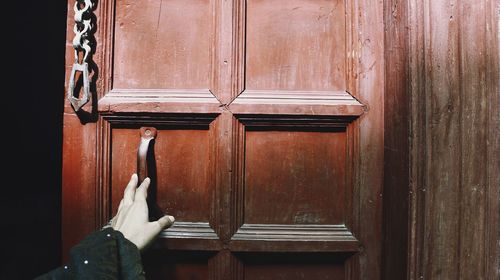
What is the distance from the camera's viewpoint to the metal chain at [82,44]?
0.66 meters

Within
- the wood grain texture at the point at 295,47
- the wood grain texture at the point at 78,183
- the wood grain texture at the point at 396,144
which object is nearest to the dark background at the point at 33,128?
the wood grain texture at the point at 78,183

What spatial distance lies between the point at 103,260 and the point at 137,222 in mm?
83

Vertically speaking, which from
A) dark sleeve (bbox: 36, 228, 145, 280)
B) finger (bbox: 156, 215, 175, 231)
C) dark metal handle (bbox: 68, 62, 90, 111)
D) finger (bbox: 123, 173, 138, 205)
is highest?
dark metal handle (bbox: 68, 62, 90, 111)

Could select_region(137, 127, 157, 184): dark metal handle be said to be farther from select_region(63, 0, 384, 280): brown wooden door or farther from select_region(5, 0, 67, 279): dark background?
select_region(5, 0, 67, 279): dark background

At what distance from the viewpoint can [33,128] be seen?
59.4 inches

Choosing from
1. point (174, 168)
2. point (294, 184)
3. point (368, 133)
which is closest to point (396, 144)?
point (368, 133)

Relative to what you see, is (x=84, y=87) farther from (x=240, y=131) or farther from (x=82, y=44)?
(x=240, y=131)

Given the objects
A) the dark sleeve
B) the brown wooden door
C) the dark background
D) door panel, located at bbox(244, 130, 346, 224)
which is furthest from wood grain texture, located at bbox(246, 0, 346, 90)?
the dark background

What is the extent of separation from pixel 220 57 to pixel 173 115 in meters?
0.13

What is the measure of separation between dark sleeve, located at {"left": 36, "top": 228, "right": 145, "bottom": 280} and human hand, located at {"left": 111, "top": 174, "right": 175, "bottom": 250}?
→ 0.09 ft

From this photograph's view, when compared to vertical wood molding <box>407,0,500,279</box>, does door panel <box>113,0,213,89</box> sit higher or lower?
higher

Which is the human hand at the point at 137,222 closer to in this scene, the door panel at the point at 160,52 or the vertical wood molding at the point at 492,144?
the door panel at the point at 160,52

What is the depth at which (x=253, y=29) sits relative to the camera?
697 millimetres

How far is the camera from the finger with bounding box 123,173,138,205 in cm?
63
